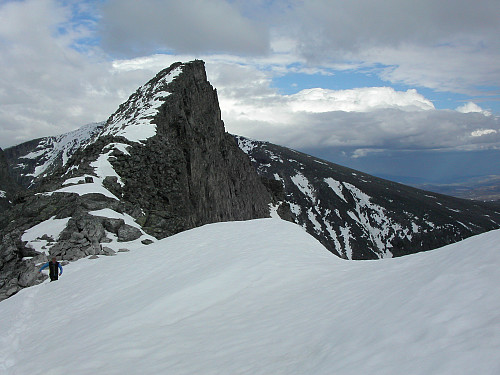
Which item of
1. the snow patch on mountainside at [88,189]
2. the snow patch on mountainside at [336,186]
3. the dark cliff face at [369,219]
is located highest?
the snow patch on mountainside at [336,186]

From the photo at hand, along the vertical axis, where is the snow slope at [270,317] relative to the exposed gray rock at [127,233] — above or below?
below

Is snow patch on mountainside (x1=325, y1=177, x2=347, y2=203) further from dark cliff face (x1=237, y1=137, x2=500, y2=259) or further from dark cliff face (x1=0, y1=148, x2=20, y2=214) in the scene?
→ dark cliff face (x1=0, y1=148, x2=20, y2=214)

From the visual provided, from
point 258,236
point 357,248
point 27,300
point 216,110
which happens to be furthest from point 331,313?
point 357,248

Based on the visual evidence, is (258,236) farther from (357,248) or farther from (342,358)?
(357,248)

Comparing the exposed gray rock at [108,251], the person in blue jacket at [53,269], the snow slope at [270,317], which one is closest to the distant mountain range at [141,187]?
the exposed gray rock at [108,251]

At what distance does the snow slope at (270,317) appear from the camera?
470 cm

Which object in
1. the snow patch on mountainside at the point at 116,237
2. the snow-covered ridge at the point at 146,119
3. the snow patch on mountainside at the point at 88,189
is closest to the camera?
the snow patch on mountainside at the point at 116,237

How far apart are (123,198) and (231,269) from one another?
1859 centimetres

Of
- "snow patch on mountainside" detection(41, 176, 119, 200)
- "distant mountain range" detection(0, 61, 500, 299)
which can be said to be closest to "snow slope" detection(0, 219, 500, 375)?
"distant mountain range" detection(0, 61, 500, 299)

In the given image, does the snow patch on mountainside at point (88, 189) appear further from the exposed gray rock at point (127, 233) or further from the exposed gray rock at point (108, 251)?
the exposed gray rock at point (108, 251)

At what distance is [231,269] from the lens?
36.5 feet

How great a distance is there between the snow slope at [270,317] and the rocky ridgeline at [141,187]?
4.88m

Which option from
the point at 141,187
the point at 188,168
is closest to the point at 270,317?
the point at 141,187

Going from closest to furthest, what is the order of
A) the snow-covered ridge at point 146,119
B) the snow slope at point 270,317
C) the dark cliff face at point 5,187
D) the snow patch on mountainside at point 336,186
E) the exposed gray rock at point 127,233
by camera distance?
the snow slope at point 270,317, the exposed gray rock at point 127,233, the snow-covered ridge at point 146,119, the dark cliff face at point 5,187, the snow patch on mountainside at point 336,186
